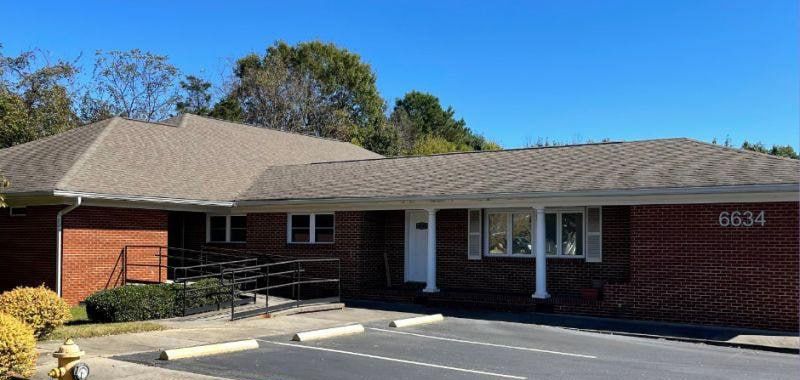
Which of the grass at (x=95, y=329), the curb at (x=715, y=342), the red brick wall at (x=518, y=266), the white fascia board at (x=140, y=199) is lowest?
the curb at (x=715, y=342)

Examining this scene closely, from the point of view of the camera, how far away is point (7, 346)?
8.97m

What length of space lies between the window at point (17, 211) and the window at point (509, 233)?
12279 millimetres

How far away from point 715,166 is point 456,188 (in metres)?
6.19

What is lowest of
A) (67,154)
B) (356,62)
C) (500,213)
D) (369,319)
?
(369,319)

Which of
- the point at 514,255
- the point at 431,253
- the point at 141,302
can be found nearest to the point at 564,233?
the point at 514,255

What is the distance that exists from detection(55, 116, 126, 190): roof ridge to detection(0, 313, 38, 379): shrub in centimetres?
835

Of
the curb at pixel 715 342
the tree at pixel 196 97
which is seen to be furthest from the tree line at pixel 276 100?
the curb at pixel 715 342

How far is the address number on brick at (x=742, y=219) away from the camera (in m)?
14.7

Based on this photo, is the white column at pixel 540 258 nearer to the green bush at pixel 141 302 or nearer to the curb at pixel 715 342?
the curb at pixel 715 342

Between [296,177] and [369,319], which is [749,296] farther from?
[296,177]

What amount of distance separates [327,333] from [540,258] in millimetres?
6359

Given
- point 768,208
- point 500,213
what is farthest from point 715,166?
point 500,213

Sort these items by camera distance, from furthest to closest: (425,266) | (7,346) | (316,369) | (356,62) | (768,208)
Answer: (356,62)
(425,266)
(768,208)
(316,369)
(7,346)

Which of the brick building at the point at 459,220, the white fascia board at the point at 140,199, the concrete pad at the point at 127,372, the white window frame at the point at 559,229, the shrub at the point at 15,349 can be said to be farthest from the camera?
the white window frame at the point at 559,229
